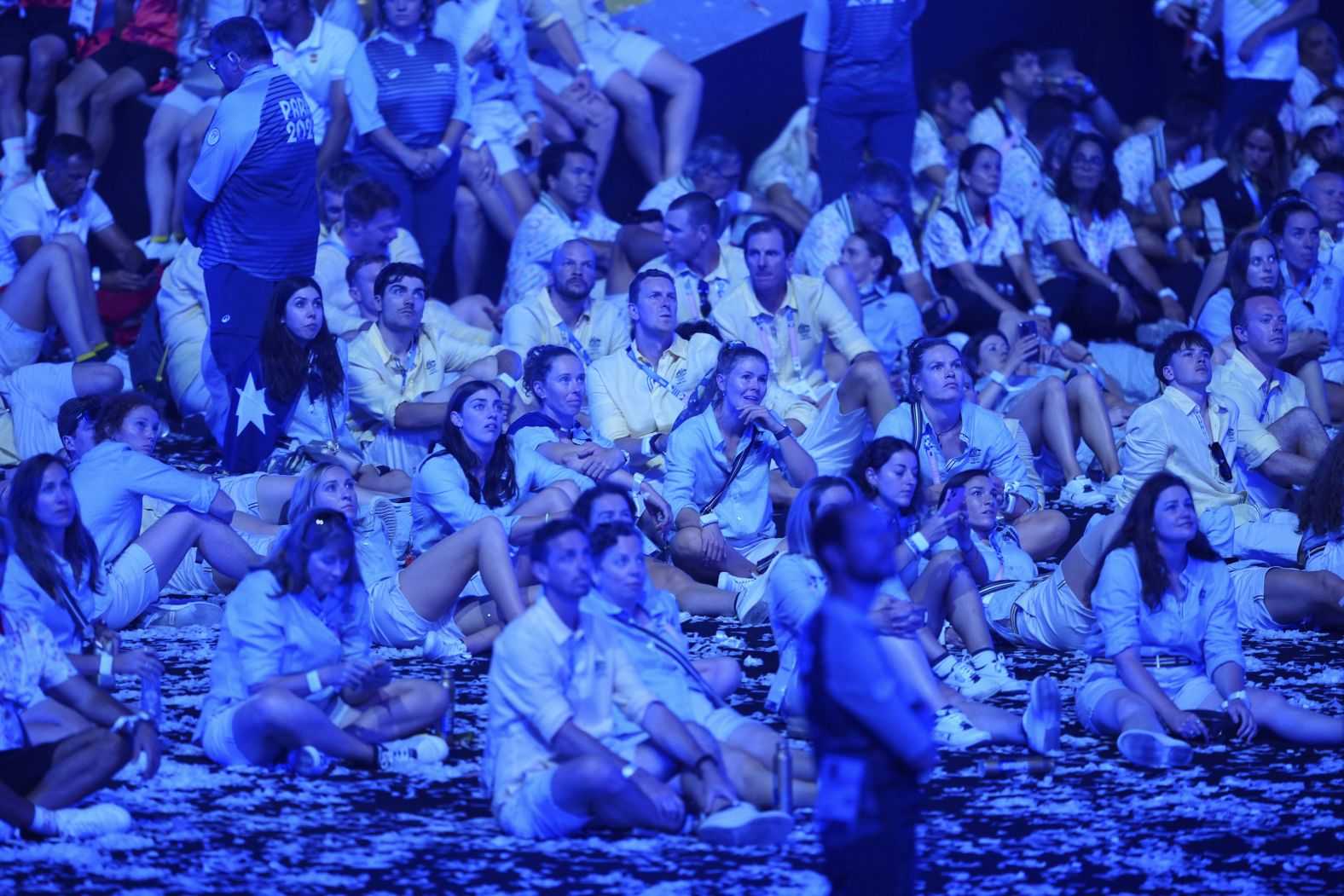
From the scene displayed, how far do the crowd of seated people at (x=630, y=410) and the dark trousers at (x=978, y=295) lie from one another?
2 centimetres

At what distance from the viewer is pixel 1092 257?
461 inches

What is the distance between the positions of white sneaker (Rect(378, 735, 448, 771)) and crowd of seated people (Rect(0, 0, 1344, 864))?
0.4 inches

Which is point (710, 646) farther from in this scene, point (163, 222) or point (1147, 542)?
point (163, 222)

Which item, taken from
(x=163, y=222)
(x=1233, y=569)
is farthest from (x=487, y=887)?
(x=163, y=222)

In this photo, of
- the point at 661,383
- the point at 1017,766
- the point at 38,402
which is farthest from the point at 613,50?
the point at 1017,766

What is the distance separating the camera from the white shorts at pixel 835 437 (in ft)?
29.4

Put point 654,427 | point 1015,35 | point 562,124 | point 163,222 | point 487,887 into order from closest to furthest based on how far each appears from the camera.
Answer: point 487,887
point 654,427
point 163,222
point 562,124
point 1015,35

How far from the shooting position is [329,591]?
5.79 meters

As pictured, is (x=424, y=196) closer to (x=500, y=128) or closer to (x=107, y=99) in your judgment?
(x=500, y=128)

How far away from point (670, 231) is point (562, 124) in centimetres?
190

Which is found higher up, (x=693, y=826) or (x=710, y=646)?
(x=710, y=646)

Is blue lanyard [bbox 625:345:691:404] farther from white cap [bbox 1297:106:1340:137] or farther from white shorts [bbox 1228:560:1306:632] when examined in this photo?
white cap [bbox 1297:106:1340:137]

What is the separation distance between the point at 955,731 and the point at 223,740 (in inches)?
83.4

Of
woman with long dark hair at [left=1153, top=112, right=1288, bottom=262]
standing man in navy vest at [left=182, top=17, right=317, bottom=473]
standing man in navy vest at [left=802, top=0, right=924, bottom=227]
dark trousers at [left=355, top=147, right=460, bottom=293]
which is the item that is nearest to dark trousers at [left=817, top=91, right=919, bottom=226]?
standing man in navy vest at [left=802, top=0, right=924, bottom=227]
